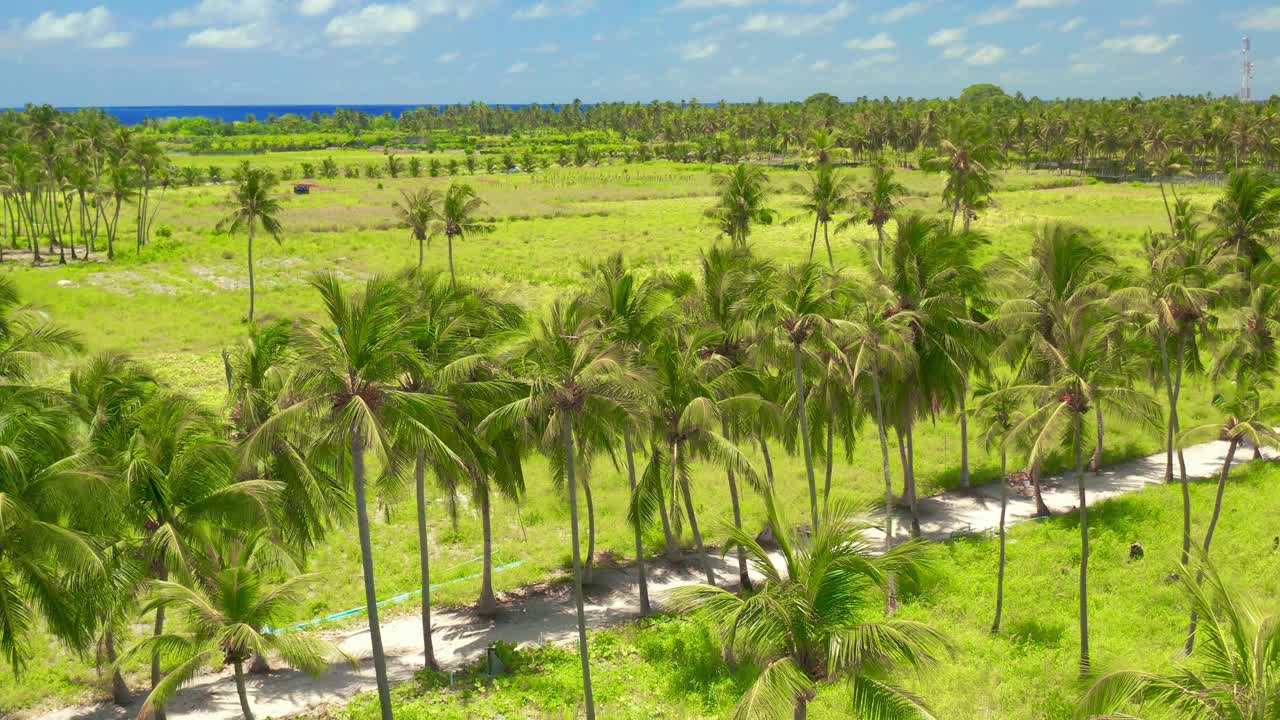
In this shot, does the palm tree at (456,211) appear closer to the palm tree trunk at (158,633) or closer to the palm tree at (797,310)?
the palm tree at (797,310)

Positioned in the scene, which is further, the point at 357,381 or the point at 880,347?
the point at 880,347

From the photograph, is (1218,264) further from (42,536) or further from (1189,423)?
(42,536)

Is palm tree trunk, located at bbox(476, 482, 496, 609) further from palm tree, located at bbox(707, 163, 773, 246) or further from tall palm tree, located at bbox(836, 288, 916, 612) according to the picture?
palm tree, located at bbox(707, 163, 773, 246)

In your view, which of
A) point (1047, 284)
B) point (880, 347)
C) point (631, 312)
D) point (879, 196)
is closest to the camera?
point (631, 312)

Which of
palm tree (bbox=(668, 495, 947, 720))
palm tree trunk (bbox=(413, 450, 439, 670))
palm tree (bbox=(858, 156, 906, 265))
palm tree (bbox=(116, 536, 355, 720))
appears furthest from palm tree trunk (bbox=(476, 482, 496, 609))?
palm tree (bbox=(858, 156, 906, 265))

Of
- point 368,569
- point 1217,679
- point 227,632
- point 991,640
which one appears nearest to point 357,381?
point 368,569

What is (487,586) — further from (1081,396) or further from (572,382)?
(1081,396)

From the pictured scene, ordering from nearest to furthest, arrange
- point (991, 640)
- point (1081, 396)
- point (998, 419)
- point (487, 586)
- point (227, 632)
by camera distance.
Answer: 1. point (227, 632)
2. point (1081, 396)
3. point (991, 640)
4. point (487, 586)
5. point (998, 419)

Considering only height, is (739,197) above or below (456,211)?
below
